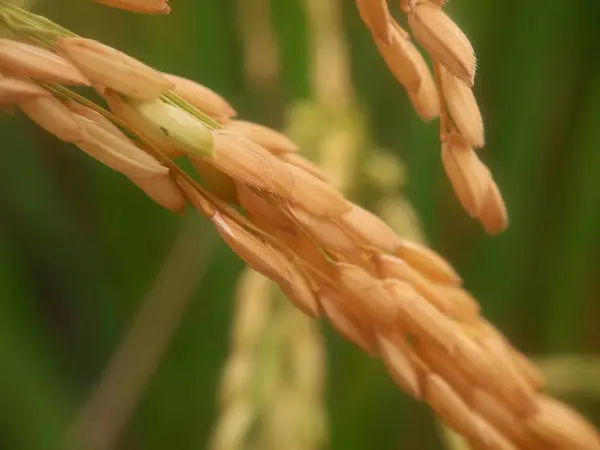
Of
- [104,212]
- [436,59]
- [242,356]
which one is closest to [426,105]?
[436,59]

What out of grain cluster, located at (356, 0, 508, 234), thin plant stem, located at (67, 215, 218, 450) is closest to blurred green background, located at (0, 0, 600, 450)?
thin plant stem, located at (67, 215, 218, 450)

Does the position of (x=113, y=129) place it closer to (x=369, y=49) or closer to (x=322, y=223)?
(x=322, y=223)

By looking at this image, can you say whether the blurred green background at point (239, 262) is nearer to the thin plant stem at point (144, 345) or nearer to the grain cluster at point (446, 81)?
the thin plant stem at point (144, 345)

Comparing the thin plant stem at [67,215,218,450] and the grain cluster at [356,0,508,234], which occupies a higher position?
the grain cluster at [356,0,508,234]

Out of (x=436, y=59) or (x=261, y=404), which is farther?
(x=261, y=404)

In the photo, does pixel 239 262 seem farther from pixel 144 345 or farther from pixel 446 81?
pixel 446 81

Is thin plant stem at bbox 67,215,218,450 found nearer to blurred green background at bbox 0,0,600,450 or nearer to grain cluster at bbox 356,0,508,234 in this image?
blurred green background at bbox 0,0,600,450

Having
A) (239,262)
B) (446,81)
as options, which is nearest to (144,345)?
(239,262)

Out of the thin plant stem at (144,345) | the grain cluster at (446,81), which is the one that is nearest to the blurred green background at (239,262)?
the thin plant stem at (144,345)
